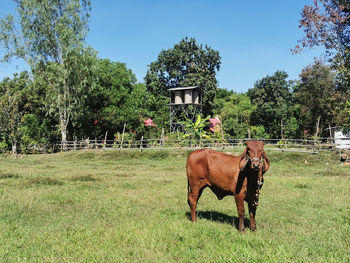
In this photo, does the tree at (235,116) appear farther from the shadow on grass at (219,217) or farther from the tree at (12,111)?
the shadow on grass at (219,217)

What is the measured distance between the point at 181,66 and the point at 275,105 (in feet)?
63.4

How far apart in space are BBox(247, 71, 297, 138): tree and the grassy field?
42445 mm

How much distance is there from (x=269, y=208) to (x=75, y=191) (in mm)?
7508

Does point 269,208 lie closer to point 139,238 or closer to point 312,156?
point 139,238

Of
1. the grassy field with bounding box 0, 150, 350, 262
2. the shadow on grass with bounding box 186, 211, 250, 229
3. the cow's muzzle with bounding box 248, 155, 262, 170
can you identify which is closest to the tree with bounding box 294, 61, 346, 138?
the grassy field with bounding box 0, 150, 350, 262

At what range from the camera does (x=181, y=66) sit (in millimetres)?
58531

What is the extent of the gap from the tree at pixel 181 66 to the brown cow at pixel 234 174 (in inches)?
1914

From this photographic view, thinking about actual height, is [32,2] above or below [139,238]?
above

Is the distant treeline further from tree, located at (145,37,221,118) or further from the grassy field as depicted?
the grassy field

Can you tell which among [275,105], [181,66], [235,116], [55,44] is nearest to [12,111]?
[55,44]

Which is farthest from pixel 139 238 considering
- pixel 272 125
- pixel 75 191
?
pixel 272 125

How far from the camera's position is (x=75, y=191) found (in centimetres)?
1205

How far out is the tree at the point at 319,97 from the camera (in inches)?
1724

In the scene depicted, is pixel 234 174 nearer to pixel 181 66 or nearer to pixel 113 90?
pixel 113 90
